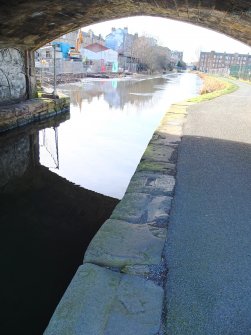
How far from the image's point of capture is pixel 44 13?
8688mm

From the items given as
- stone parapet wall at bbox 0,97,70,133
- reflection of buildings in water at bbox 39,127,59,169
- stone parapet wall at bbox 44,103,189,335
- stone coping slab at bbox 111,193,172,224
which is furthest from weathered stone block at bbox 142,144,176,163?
stone parapet wall at bbox 0,97,70,133

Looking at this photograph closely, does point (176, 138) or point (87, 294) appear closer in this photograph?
point (87, 294)

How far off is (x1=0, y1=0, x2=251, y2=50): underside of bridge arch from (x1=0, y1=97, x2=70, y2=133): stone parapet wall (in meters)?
2.15

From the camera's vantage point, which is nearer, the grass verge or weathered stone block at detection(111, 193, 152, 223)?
weathered stone block at detection(111, 193, 152, 223)

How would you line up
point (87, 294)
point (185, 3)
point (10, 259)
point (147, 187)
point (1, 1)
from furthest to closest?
1. point (185, 3)
2. point (1, 1)
3. point (147, 187)
4. point (10, 259)
5. point (87, 294)

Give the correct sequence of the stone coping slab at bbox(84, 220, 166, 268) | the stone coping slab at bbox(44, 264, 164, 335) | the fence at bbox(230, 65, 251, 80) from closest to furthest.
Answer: the stone coping slab at bbox(44, 264, 164, 335), the stone coping slab at bbox(84, 220, 166, 268), the fence at bbox(230, 65, 251, 80)

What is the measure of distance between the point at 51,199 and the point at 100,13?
6.11 m

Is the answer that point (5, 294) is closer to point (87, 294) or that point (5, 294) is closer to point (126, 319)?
point (87, 294)

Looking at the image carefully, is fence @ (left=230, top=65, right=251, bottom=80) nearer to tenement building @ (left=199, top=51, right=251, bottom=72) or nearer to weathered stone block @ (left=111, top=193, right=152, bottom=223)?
weathered stone block @ (left=111, top=193, right=152, bottom=223)

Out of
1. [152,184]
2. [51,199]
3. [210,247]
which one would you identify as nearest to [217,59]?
[51,199]

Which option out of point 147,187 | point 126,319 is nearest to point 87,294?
point 126,319

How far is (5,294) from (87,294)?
1.34m

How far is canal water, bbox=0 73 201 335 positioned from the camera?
3586 mm

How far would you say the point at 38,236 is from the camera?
186 inches
